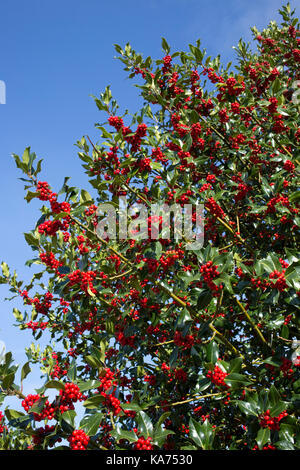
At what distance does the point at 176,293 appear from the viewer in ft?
11.5

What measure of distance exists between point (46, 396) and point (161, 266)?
1.48 metres

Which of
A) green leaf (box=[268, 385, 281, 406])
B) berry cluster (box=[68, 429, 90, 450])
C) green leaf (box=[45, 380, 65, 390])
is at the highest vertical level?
green leaf (box=[45, 380, 65, 390])

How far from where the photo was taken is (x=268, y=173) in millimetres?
5488

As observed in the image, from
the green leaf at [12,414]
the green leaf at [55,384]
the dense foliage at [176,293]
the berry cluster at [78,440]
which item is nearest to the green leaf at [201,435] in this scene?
the dense foliage at [176,293]

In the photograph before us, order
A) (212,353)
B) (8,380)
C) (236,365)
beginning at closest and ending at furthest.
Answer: (8,380)
(236,365)
(212,353)

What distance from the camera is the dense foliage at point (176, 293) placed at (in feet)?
8.86

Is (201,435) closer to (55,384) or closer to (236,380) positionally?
(236,380)

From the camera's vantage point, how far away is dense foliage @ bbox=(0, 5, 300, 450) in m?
2.70

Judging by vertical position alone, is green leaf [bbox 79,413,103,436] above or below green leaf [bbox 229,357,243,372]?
below

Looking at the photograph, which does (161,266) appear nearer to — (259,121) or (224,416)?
(224,416)

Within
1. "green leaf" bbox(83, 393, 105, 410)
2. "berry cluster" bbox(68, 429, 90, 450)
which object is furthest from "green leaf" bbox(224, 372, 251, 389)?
"berry cluster" bbox(68, 429, 90, 450)

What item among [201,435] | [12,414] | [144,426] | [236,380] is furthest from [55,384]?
[236,380]

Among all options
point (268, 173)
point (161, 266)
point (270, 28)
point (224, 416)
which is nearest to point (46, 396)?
point (161, 266)

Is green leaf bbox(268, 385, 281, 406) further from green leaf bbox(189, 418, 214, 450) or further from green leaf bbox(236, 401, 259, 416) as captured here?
green leaf bbox(189, 418, 214, 450)
